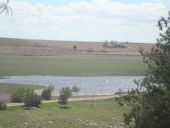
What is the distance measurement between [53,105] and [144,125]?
112ft

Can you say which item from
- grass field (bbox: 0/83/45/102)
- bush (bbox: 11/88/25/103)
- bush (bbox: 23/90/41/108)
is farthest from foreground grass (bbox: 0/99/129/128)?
grass field (bbox: 0/83/45/102)

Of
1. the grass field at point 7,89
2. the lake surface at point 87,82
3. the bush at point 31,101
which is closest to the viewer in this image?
the bush at point 31,101

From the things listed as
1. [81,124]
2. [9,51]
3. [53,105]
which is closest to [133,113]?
[81,124]

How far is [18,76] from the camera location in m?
85.3

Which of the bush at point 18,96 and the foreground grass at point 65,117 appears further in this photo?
the bush at point 18,96

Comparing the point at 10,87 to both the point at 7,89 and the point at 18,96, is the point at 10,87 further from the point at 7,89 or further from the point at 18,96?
the point at 18,96

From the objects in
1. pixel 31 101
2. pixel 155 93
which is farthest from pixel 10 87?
pixel 155 93

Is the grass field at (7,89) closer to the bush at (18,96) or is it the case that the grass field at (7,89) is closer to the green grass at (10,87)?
the green grass at (10,87)

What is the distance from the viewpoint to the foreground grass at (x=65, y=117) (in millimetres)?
33250

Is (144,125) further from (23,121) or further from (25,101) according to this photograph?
(25,101)

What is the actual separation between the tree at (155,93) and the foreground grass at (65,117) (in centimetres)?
1784

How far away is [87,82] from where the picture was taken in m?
78.1

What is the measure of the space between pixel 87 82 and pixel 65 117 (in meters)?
41.2

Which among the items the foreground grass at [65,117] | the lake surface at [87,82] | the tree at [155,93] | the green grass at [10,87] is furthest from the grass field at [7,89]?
the tree at [155,93]
